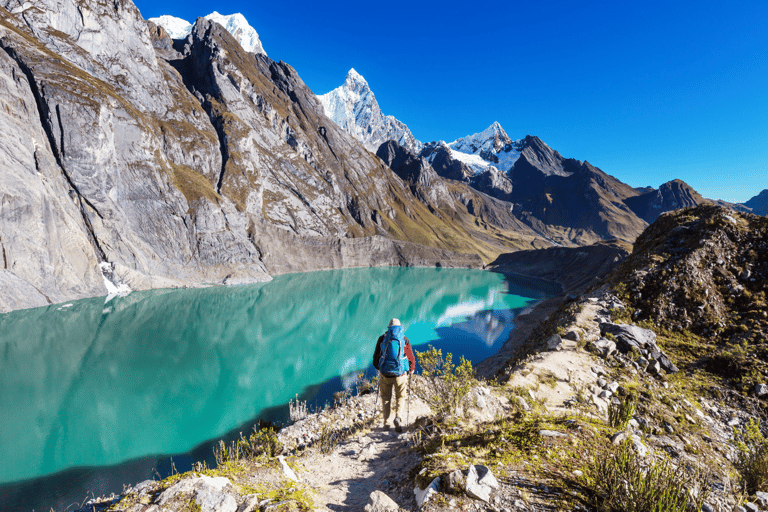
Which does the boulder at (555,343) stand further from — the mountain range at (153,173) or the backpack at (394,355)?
the mountain range at (153,173)

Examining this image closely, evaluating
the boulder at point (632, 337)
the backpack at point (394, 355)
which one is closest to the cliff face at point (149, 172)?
the backpack at point (394, 355)

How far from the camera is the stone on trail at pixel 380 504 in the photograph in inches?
156

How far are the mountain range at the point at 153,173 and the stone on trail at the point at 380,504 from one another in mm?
50841

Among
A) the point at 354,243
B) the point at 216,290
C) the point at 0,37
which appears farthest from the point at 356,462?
the point at 354,243

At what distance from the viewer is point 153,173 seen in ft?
199

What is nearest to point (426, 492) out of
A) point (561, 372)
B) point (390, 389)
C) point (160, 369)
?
point (390, 389)

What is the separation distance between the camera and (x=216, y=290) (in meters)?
56.5

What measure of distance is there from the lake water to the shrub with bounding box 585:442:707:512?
51.9 feet

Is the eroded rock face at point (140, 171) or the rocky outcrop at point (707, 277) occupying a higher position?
the eroded rock face at point (140, 171)

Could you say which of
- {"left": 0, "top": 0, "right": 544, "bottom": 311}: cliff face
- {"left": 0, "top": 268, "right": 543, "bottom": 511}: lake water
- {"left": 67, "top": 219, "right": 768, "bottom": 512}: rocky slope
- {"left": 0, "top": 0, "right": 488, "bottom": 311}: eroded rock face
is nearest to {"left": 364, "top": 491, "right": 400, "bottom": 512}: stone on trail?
{"left": 67, "top": 219, "right": 768, "bottom": 512}: rocky slope

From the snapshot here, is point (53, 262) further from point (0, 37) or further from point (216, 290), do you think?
point (0, 37)

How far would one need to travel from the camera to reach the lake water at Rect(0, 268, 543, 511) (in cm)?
1339

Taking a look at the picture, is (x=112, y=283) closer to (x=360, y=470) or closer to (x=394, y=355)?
(x=394, y=355)

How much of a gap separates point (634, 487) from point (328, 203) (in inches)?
4520
